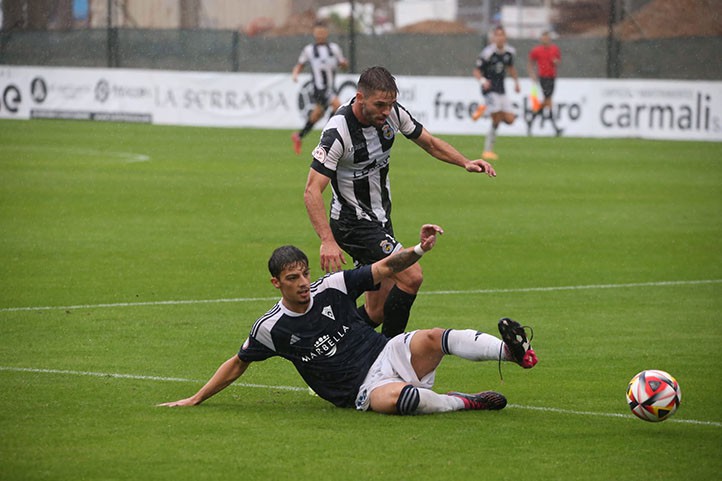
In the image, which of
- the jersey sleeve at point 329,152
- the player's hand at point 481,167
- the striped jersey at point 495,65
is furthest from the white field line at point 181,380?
A: the striped jersey at point 495,65

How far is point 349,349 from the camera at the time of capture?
8.12 m

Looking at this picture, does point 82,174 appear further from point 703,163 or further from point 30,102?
point 30,102

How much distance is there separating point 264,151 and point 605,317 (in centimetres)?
1771

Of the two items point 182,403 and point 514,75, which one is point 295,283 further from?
point 514,75

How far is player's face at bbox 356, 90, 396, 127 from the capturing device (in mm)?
8781

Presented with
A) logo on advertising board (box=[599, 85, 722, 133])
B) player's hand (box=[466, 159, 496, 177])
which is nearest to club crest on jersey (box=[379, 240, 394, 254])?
player's hand (box=[466, 159, 496, 177])

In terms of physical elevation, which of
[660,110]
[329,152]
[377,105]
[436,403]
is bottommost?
[436,403]

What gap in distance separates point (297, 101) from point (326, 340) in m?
28.1

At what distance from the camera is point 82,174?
23.8 m

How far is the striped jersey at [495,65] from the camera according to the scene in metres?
28.8

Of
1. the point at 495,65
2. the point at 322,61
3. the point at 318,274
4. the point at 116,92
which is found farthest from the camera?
the point at 116,92

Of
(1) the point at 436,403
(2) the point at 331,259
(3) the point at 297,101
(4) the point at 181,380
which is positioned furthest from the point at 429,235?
(3) the point at 297,101

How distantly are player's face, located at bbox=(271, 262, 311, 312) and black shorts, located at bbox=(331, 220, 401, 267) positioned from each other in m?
1.64

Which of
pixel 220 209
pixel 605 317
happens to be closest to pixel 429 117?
pixel 220 209
